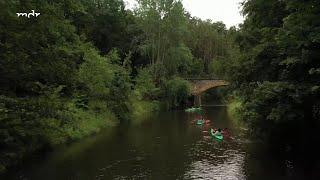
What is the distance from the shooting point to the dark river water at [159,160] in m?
19.9

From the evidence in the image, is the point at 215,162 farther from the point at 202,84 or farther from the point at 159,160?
the point at 202,84

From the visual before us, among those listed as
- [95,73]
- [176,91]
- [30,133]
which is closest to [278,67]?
[30,133]

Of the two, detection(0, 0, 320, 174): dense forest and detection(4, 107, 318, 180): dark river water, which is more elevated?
detection(0, 0, 320, 174): dense forest

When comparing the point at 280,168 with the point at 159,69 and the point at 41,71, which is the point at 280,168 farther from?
the point at 159,69

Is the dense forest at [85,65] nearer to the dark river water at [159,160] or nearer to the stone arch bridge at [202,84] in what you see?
the dark river water at [159,160]

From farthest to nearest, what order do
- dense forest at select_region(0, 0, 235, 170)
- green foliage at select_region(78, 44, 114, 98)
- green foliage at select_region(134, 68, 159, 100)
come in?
green foliage at select_region(134, 68, 159, 100), green foliage at select_region(78, 44, 114, 98), dense forest at select_region(0, 0, 235, 170)

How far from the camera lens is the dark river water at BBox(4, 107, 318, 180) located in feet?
65.3

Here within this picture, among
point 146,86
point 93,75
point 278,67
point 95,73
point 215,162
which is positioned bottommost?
point 215,162

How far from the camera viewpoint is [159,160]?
23.3m

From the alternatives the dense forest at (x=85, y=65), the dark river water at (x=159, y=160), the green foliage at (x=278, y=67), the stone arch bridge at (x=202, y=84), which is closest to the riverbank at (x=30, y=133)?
the dense forest at (x=85, y=65)

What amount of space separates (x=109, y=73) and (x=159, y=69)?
21385 mm

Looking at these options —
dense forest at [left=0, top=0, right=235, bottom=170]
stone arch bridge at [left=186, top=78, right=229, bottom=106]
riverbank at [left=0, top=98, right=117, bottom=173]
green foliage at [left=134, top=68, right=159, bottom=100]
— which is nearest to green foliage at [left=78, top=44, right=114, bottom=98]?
dense forest at [left=0, top=0, right=235, bottom=170]

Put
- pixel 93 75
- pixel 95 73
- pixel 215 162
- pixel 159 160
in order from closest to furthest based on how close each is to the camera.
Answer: pixel 215 162 → pixel 159 160 → pixel 93 75 → pixel 95 73

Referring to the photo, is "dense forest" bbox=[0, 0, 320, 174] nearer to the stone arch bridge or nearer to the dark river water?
the dark river water
